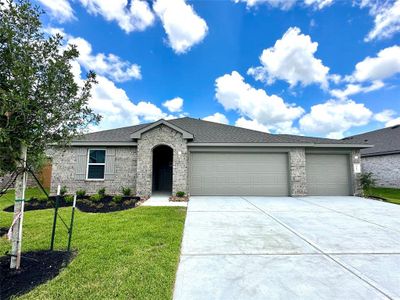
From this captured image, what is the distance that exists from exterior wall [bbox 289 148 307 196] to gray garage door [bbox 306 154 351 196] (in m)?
0.62

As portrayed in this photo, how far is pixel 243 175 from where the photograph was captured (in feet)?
36.3

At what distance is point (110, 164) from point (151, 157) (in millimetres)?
2447

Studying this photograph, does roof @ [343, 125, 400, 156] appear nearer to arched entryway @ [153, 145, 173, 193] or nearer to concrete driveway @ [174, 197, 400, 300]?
concrete driveway @ [174, 197, 400, 300]

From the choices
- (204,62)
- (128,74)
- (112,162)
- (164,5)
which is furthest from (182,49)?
(112,162)

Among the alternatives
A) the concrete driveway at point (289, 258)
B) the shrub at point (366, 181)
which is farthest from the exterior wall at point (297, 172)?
the concrete driveway at point (289, 258)

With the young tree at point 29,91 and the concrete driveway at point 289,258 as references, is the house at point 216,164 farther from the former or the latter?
the young tree at point 29,91

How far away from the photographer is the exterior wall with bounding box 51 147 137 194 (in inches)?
428

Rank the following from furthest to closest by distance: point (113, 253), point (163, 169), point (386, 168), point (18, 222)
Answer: point (386, 168) < point (163, 169) < point (113, 253) < point (18, 222)

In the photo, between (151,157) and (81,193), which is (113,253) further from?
(81,193)

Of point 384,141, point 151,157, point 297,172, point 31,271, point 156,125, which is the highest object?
point 384,141

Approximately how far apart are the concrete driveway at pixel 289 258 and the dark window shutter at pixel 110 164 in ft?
21.3

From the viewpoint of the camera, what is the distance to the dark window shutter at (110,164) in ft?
36.0

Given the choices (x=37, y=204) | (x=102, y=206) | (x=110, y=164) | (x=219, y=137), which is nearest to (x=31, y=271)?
(x=102, y=206)

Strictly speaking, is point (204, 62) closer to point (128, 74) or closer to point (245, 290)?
point (128, 74)
